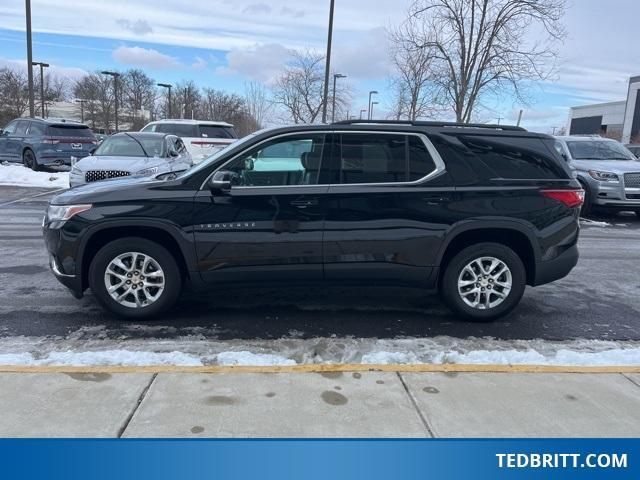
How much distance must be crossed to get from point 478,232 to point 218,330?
8.21 feet

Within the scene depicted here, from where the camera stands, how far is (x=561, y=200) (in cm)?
483

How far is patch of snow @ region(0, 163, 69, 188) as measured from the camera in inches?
633

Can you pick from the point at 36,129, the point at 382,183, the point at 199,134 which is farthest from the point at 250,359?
the point at 36,129

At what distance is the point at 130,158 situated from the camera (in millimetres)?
10859

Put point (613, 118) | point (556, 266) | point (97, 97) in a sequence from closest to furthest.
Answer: point (556, 266), point (97, 97), point (613, 118)

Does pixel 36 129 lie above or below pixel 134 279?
above

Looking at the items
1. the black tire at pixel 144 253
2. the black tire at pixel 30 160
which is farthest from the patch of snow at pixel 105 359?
the black tire at pixel 30 160

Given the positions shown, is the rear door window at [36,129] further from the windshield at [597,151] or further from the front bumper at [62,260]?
the windshield at [597,151]

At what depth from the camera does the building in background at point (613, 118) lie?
60316 millimetres

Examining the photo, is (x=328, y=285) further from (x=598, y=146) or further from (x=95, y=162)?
(x=598, y=146)

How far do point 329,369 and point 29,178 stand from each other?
1577 cm

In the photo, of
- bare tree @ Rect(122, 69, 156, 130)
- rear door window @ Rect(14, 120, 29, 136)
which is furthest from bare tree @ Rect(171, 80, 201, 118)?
rear door window @ Rect(14, 120, 29, 136)

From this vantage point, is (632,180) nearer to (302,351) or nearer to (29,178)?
(302,351)

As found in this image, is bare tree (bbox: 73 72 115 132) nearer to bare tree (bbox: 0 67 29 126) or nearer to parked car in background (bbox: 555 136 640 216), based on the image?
bare tree (bbox: 0 67 29 126)
